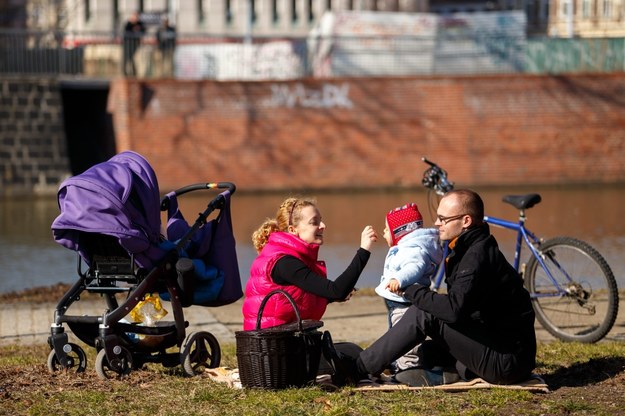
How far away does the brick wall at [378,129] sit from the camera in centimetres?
2819

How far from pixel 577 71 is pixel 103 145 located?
1213cm

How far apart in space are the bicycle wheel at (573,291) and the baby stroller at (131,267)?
107 inches

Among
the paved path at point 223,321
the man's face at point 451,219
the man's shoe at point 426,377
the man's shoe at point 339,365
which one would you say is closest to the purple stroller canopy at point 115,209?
the man's shoe at point 339,365

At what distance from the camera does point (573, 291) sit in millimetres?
9109

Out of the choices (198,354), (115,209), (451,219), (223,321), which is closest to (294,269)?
(451,219)

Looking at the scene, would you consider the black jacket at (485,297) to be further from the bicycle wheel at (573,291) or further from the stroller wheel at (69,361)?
the stroller wheel at (69,361)

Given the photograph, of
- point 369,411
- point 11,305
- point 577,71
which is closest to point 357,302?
point 11,305

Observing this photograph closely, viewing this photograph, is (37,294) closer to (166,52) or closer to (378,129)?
(378,129)

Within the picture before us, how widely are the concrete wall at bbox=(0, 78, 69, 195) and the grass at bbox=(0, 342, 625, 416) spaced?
2056 centimetres

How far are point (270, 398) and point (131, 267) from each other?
147 cm

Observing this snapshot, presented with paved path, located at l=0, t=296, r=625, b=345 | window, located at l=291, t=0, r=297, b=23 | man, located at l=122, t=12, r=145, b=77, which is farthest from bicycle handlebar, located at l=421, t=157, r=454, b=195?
window, located at l=291, t=0, r=297, b=23

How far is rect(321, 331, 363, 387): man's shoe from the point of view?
6945 mm

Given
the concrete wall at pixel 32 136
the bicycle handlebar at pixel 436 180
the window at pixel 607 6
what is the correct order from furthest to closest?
the window at pixel 607 6 → the concrete wall at pixel 32 136 → the bicycle handlebar at pixel 436 180

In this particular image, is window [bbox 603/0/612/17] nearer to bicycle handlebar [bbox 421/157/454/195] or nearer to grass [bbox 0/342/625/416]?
bicycle handlebar [bbox 421/157/454/195]
